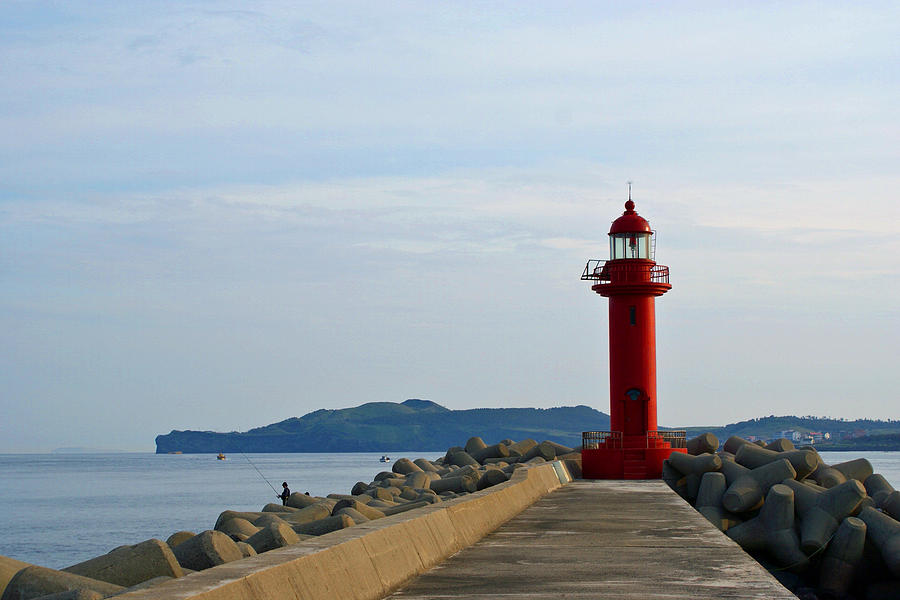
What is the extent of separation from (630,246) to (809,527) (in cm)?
860

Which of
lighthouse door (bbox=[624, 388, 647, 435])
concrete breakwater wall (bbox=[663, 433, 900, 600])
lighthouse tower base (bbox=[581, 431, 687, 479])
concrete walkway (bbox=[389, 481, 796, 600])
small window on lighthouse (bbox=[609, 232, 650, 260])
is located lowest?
concrete breakwater wall (bbox=[663, 433, 900, 600])

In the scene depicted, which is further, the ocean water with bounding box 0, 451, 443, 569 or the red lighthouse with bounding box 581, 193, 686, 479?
the ocean water with bounding box 0, 451, 443, 569

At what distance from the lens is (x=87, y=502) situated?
56.3 m

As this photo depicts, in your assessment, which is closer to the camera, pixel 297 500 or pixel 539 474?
pixel 539 474

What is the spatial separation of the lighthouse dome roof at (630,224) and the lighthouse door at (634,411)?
10.5 feet

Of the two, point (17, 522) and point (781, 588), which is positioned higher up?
point (781, 588)

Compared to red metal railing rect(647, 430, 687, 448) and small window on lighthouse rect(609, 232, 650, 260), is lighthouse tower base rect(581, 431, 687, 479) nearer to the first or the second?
red metal railing rect(647, 430, 687, 448)

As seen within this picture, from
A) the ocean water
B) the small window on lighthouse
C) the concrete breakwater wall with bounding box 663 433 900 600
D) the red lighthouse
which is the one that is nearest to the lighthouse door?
the red lighthouse

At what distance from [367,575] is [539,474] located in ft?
31.9

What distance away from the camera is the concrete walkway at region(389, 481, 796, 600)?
560 centimetres

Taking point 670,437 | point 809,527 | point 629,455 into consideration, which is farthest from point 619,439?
point 809,527

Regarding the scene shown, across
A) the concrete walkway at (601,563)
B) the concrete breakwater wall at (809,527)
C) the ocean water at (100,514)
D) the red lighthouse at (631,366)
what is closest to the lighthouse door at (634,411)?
the red lighthouse at (631,366)

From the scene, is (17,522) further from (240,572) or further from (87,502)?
(240,572)

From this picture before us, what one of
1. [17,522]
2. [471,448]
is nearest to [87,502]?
[17,522]
